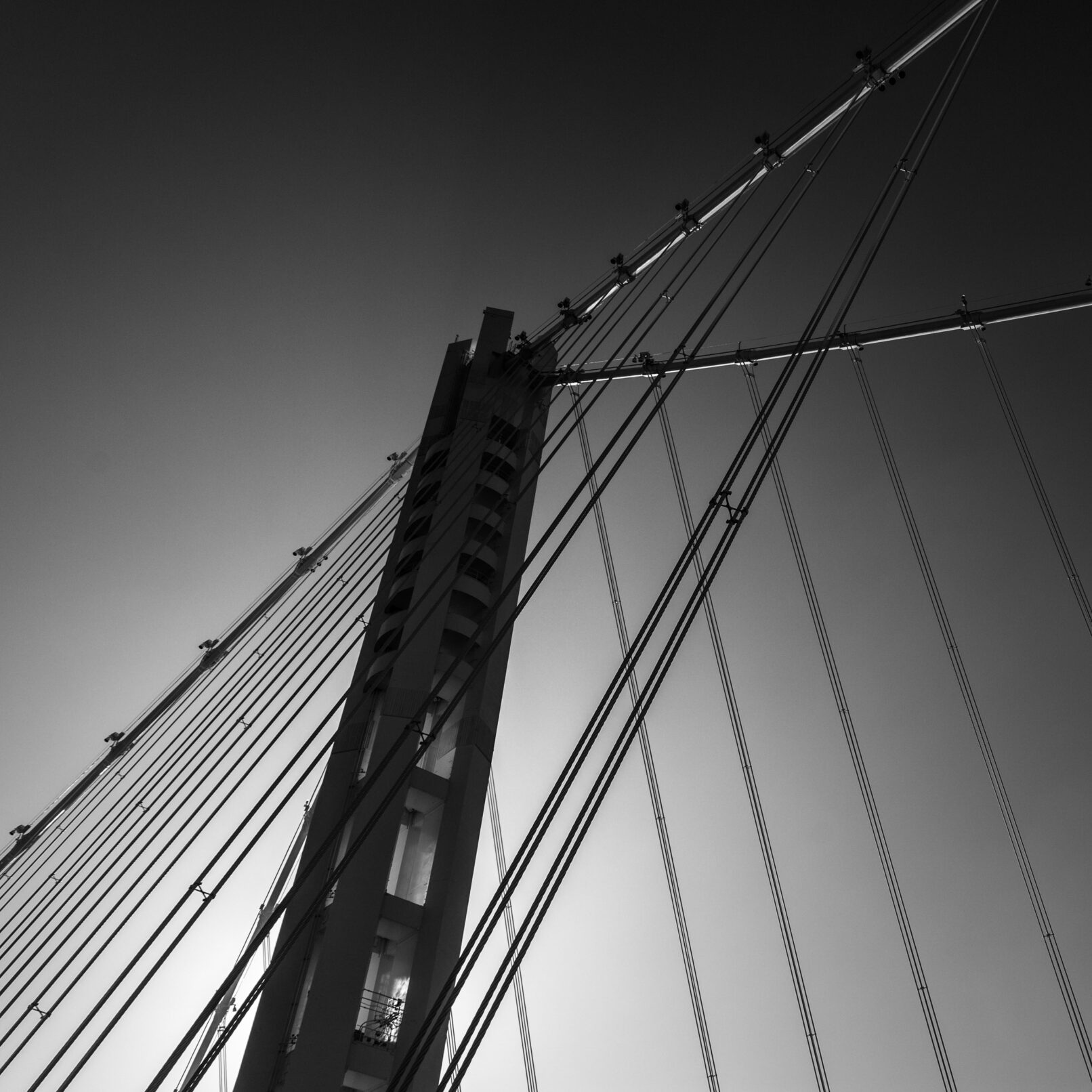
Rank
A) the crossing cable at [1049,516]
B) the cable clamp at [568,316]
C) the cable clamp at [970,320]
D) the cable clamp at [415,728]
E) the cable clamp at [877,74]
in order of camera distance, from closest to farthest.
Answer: the cable clamp at [415,728] < the crossing cable at [1049,516] < the cable clamp at [877,74] < the cable clamp at [970,320] < the cable clamp at [568,316]

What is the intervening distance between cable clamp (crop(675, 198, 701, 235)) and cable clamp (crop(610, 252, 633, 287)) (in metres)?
0.94

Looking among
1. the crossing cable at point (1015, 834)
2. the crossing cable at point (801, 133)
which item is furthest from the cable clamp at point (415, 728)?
the crossing cable at point (801, 133)

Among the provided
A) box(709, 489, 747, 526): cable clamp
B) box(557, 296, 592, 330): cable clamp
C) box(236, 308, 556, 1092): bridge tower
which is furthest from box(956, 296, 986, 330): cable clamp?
box(709, 489, 747, 526): cable clamp

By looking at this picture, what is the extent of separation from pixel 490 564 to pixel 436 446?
220cm

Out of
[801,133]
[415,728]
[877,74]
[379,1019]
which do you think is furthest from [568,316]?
[379,1019]

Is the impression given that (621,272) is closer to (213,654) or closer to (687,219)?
(687,219)

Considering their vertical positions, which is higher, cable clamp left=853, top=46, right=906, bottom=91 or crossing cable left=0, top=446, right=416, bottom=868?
cable clamp left=853, top=46, right=906, bottom=91

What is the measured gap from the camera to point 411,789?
8.32 metres

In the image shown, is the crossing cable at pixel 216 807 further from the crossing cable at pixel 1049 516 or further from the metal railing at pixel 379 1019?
the crossing cable at pixel 1049 516

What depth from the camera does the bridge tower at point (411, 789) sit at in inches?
278

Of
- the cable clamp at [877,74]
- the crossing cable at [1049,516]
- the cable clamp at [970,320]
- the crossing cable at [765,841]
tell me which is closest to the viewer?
the crossing cable at [765,841]

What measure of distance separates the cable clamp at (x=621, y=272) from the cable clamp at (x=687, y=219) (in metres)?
0.94

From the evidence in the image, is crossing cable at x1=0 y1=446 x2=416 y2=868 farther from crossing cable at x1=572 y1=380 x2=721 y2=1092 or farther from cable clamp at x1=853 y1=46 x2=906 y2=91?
cable clamp at x1=853 y1=46 x2=906 y2=91

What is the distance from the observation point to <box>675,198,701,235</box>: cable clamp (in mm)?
13555
